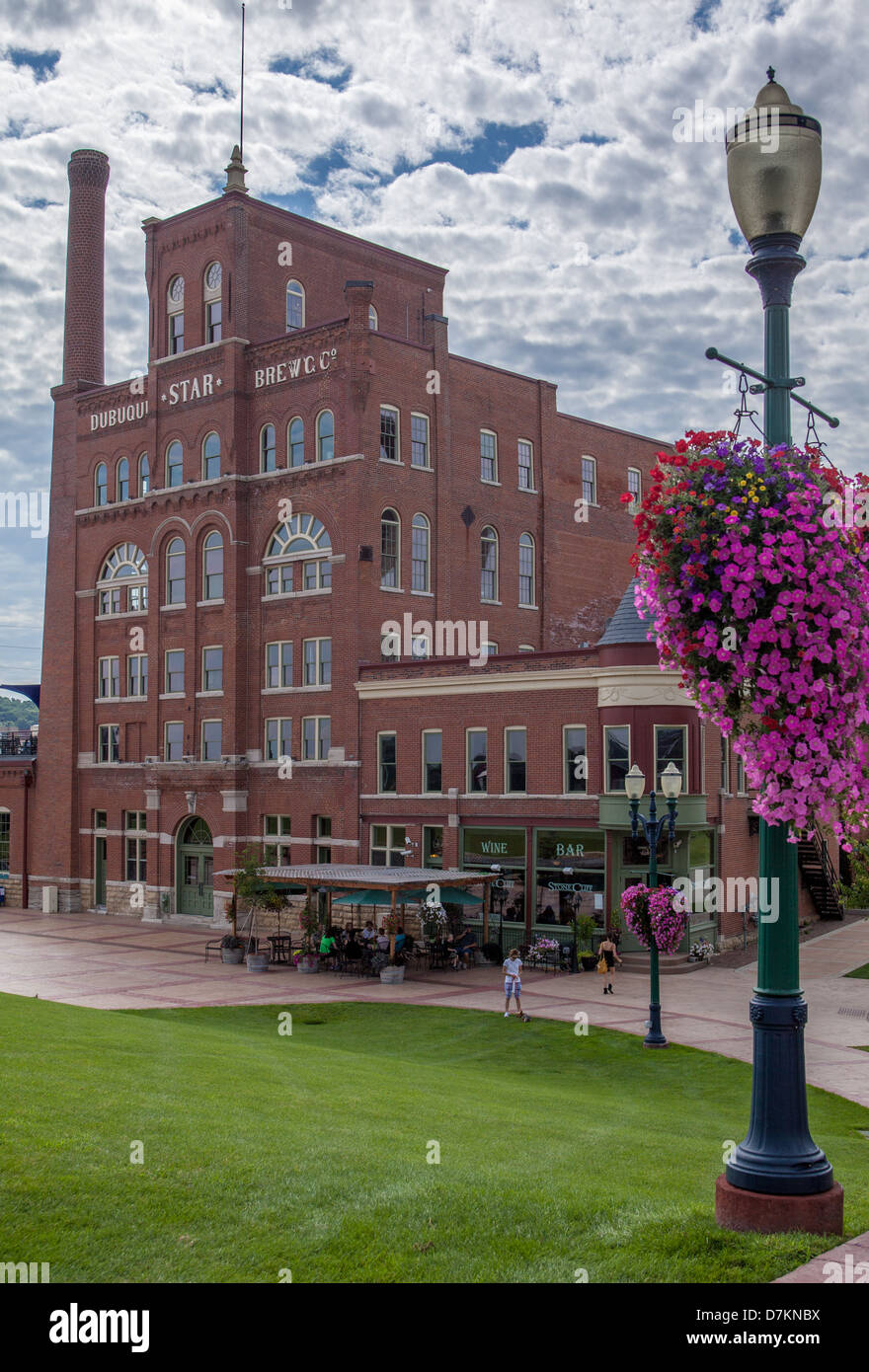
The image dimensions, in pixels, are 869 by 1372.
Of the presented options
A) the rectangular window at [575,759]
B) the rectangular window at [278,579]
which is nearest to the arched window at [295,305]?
the rectangular window at [278,579]

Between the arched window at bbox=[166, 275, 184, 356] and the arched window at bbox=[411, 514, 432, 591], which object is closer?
the arched window at bbox=[411, 514, 432, 591]

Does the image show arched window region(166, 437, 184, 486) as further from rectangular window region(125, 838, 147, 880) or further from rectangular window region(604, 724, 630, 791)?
rectangular window region(604, 724, 630, 791)

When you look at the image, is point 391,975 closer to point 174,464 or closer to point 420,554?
point 420,554

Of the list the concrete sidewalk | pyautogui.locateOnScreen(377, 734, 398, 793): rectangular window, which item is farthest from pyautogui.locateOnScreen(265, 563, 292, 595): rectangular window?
the concrete sidewalk

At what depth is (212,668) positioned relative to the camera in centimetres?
4750

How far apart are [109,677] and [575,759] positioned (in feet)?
80.4

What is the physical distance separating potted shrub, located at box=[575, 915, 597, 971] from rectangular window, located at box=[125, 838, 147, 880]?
22.1m

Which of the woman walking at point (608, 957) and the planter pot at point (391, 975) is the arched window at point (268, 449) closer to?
the planter pot at point (391, 975)

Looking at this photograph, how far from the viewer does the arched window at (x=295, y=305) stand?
49000 mm

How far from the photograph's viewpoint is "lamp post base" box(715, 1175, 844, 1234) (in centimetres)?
827

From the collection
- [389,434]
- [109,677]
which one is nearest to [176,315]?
[389,434]
